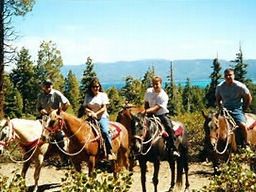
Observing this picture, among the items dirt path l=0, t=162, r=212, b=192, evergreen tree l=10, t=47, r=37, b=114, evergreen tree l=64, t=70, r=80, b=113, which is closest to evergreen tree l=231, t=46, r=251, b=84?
evergreen tree l=10, t=47, r=37, b=114

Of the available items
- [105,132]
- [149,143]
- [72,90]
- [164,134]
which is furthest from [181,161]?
[72,90]

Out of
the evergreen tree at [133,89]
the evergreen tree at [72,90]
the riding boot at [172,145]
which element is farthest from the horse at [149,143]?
the evergreen tree at [72,90]

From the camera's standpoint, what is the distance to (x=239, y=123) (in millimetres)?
10664

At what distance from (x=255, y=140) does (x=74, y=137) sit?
15.1ft

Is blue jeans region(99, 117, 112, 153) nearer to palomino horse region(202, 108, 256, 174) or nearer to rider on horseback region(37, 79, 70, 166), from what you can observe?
rider on horseback region(37, 79, 70, 166)

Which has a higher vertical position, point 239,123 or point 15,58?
point 15,58

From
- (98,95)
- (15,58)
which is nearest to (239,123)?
(98,95)

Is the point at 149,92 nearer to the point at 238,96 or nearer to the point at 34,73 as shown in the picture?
the point at 238,96

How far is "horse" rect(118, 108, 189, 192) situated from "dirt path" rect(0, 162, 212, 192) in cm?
109

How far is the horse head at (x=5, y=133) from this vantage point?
959cm

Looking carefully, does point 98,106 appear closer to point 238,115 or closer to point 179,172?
point 179,172

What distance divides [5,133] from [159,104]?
3447 millimetres

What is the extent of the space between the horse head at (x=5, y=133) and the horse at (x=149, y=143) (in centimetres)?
264

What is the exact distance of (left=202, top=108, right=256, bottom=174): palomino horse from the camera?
10.0 metres
